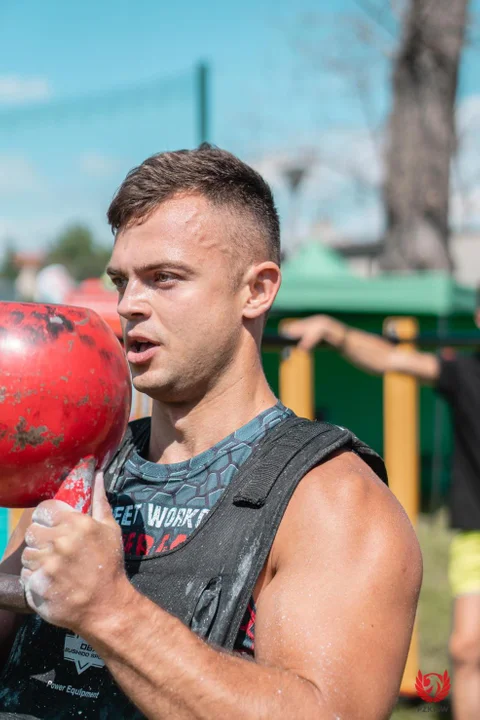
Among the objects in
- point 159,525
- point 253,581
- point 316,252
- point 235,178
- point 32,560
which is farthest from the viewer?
point 316,252

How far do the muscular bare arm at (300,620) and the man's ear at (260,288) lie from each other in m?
0.41

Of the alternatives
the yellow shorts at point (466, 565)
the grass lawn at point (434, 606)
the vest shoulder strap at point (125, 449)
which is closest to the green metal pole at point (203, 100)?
the grass lawn at point (434, 606)

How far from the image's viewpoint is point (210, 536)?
1704 mm

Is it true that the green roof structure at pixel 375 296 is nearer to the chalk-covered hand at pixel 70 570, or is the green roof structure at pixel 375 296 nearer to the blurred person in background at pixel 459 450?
the blurred person in background at pixel 459 450

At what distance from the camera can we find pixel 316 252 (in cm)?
1072

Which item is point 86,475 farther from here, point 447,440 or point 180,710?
point 447,440

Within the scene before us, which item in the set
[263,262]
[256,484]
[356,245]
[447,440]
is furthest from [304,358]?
[356,245]

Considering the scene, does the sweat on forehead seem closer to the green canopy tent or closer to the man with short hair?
the man with short hair

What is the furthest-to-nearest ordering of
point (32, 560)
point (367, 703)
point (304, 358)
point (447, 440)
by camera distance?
point (447, 440), point (304, 358), point (367, 703), point (32, 560)

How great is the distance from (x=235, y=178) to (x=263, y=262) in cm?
20

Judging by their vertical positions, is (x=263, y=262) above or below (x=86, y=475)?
above

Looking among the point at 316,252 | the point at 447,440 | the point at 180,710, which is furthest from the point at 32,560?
the point at 316,252

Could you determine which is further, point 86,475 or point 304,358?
point 304,358

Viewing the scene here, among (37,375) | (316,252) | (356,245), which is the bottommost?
(356,245)
